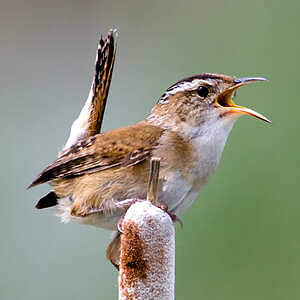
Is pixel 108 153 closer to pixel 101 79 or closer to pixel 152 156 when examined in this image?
pixel 152 156

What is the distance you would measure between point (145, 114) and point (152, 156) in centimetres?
126

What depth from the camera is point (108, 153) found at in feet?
8.41

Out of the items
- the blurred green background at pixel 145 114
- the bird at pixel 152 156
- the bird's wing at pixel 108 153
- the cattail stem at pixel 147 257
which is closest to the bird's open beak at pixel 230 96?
the bird at pixel 152 156

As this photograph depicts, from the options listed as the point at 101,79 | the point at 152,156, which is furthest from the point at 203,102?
the point at 101,79

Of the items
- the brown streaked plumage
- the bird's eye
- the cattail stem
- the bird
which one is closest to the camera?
the cattail stem

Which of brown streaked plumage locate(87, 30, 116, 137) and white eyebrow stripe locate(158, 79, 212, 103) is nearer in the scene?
white eyebrow stripe locate(158, 79, 212, 103)

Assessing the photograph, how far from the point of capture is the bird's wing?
97.8 inches

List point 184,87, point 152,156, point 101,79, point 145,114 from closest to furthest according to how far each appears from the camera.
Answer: point 152,156, point 184,87, point 101,79, point 145,114

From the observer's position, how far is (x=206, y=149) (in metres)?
2.43

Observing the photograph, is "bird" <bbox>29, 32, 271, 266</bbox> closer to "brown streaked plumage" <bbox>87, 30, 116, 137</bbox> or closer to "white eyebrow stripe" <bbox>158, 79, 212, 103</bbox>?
"white eyebrow stripe" <bbox>158, 79, 212, 103</bbox>

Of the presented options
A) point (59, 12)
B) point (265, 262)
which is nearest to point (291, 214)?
point (265, 262)

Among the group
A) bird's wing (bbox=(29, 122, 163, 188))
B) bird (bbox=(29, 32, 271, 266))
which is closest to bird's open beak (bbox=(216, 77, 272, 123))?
bird (bbox=(29, 32, 271, 266))

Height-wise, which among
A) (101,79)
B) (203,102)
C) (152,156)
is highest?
(101,79)

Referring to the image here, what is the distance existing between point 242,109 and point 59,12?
89.6 inches
